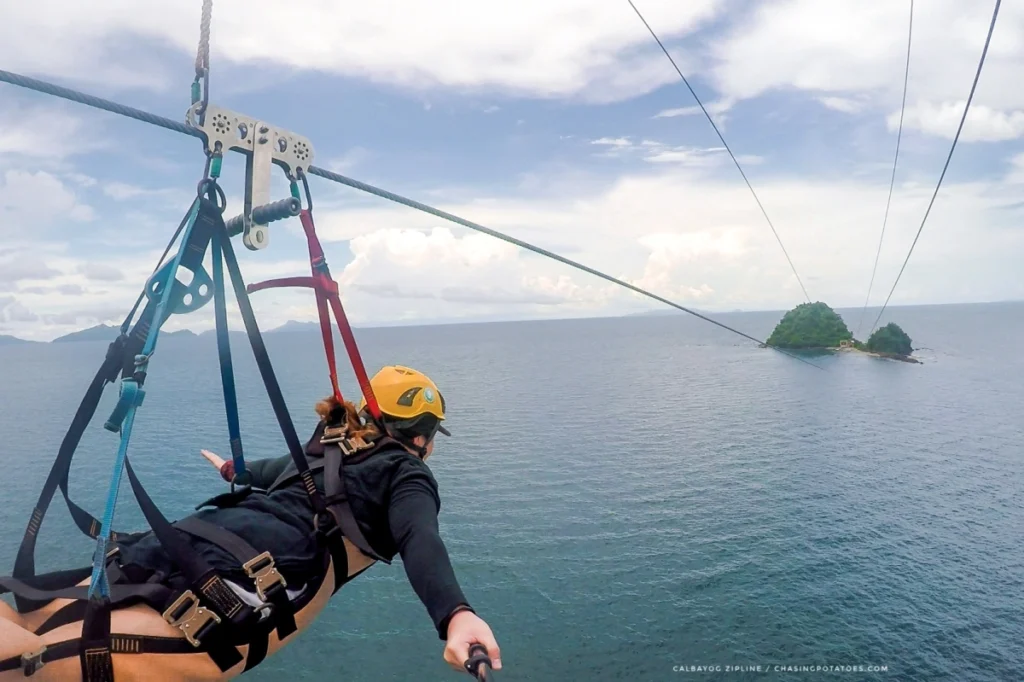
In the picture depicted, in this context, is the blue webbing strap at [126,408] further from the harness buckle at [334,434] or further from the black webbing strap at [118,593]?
the harness buckle at [334,434]

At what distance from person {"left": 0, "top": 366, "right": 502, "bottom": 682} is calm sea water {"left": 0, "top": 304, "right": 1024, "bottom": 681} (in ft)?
99.2

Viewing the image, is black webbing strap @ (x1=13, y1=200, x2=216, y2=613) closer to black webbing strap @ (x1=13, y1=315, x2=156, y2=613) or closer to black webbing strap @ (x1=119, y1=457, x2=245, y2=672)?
black webbing strap @ (x1=13, y1=315, x2=156, y2=613)

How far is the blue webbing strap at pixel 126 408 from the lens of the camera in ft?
9.49

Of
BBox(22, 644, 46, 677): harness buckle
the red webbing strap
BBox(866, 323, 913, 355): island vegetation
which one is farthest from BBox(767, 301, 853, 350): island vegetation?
BBox(22, 644, 46, 677): harness buckle

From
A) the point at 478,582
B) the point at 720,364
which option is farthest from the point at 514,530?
the point at 720,364

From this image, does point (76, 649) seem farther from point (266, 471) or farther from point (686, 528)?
point (686, 528)

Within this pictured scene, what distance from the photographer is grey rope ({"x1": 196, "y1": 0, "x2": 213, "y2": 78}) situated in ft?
11.4

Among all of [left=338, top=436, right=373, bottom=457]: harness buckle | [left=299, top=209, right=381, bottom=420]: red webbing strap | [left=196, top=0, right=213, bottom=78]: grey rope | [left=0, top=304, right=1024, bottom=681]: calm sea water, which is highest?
[left=196, top=0, right=213, bottom=78]: grey rope

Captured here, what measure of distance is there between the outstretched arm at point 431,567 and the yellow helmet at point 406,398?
21.8 inches

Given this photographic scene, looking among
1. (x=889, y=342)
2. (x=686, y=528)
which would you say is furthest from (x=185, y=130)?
(x=889, y=342)

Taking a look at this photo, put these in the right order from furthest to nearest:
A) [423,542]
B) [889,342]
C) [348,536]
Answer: [889,342] → [348,536] → [423,542]

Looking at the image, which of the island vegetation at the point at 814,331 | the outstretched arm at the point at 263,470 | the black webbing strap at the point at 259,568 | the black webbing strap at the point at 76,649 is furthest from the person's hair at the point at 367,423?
the island vegetation at the point at 814,331

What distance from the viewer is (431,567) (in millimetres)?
2967

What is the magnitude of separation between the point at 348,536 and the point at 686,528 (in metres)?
45.0
